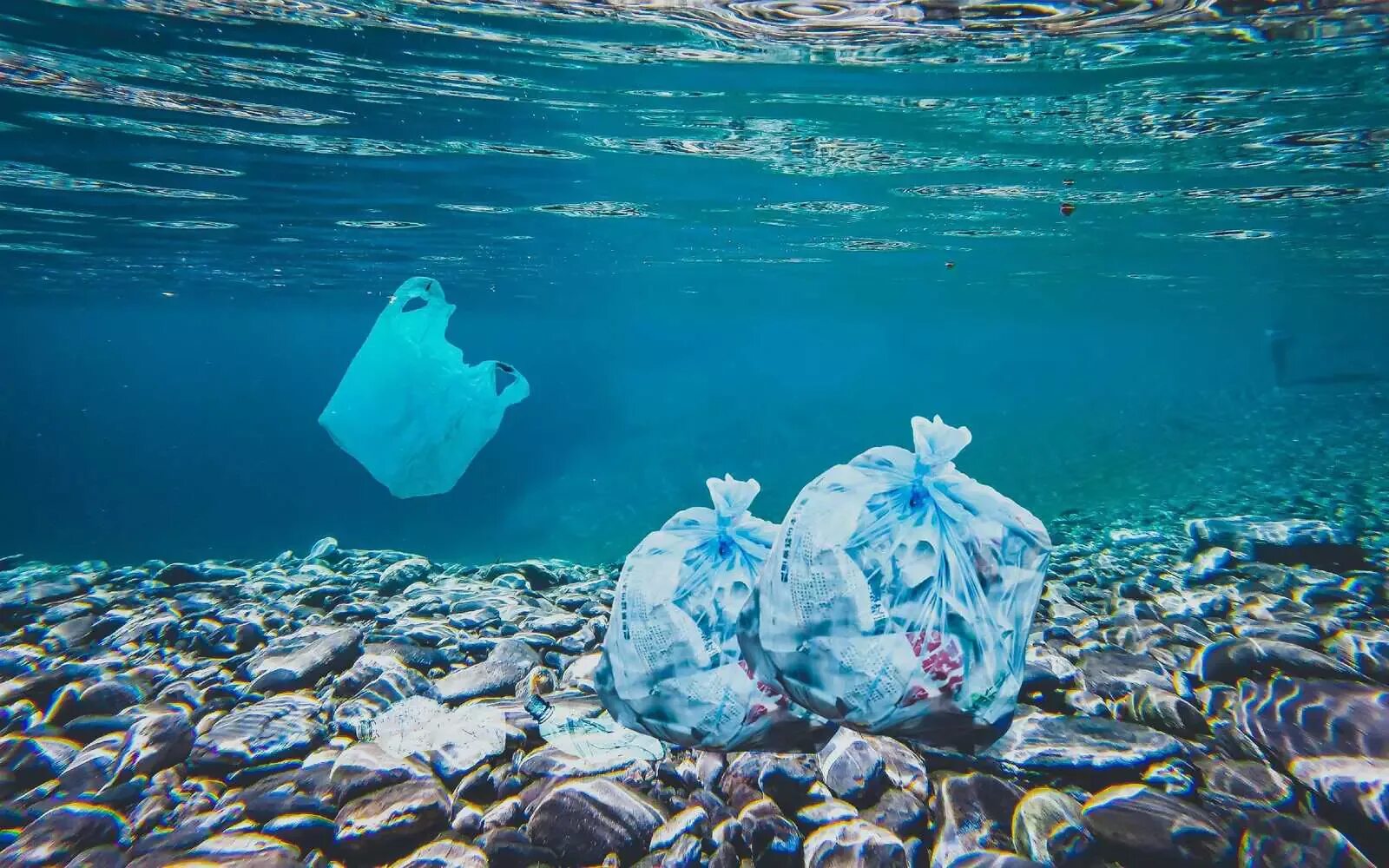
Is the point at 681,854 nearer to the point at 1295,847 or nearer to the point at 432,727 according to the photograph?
the point at 432,727

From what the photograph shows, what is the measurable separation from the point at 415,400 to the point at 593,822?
17.8 feet

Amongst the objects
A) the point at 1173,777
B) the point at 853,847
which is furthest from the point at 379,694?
the point at 1173,777

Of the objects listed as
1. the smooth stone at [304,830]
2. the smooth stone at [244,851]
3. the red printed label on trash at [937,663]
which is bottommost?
the smooth stone at [304,830]

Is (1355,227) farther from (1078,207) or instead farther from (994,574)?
(994,574)

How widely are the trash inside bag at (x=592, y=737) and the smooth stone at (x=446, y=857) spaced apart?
65 cm

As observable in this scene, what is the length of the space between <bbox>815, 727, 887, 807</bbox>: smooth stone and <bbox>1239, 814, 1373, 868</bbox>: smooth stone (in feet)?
3.94

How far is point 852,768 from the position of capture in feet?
9.20

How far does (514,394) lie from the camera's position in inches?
264

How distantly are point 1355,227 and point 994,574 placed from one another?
2393 cm

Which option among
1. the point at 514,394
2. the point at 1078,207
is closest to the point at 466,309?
the point at 1078,207

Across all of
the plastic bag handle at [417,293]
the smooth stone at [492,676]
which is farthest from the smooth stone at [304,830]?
the plastic bag handle at [417,293]

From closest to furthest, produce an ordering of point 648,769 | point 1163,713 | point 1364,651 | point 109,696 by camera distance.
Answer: point 648,769 → point 1163,713 → point 1364,651 → point 109,696

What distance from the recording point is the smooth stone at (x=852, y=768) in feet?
8.89

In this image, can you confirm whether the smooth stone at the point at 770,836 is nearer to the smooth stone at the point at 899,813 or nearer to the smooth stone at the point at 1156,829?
the smooth stone at the point at 899,813
